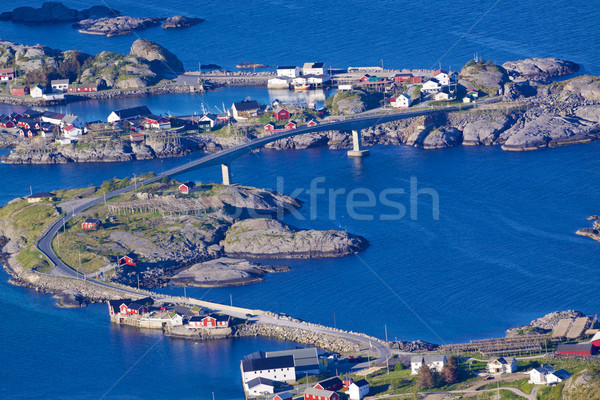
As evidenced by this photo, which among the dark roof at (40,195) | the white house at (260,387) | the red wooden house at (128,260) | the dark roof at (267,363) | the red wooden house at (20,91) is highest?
the red wooden house at (20,91)

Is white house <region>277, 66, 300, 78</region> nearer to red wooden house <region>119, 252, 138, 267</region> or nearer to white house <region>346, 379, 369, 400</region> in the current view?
red wooden house <region>119, 252, 138, 267</region>

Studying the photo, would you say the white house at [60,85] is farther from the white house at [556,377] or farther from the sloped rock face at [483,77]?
the white house at [556,377]

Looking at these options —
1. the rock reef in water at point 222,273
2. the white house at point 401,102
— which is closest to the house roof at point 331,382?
the rock reef in water at point 222,273

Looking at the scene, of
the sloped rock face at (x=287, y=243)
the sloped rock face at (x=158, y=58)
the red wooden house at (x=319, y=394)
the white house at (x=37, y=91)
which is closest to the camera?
the red wooden house at (x=319, y=394)

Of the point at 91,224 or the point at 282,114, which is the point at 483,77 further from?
the point at 91,224

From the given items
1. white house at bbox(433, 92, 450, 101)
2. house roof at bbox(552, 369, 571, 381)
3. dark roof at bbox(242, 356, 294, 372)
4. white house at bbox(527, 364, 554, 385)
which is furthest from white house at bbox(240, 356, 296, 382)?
white house at bbox(433, 92, 450, 101)

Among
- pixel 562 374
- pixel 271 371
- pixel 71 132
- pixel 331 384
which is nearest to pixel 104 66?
pixel 71 132
